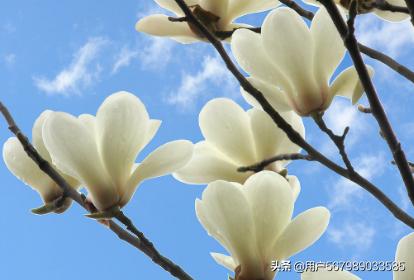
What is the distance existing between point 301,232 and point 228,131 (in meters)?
0.25

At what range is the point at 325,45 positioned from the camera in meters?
0.96

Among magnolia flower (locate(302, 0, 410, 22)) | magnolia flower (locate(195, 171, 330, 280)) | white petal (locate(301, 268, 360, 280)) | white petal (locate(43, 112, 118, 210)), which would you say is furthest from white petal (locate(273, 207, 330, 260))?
magnolia flower (locate(302, 0, 410, 22))

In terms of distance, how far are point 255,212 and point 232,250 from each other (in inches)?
2.5

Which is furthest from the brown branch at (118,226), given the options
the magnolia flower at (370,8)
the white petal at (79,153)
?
the magnolia flower at (370,8)

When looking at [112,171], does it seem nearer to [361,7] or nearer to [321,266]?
[321,266]

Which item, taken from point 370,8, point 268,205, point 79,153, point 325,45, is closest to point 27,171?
point 79,153

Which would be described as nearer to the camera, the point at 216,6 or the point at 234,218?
the point at 234,218

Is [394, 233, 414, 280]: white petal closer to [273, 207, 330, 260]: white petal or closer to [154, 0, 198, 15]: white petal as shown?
[273, 207, 330, 260]: white petal

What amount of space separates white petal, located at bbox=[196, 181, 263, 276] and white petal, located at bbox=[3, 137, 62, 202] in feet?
0.93

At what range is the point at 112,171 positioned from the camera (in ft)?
3.04

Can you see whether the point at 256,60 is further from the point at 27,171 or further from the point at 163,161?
the point at 27,171

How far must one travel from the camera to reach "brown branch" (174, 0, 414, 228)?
88 centimetres

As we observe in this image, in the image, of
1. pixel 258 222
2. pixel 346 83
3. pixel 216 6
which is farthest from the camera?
pixel 216 6

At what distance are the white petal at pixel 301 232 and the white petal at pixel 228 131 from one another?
7.8 inches
